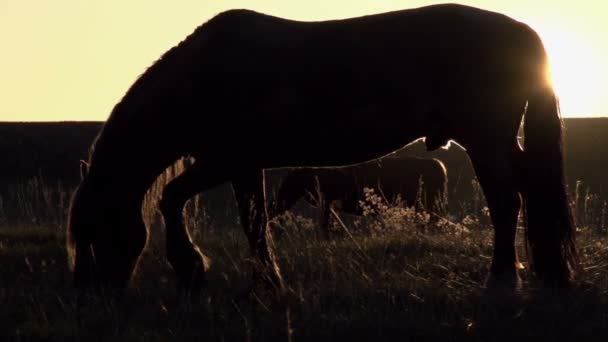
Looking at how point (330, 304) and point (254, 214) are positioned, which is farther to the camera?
point (254, 214)

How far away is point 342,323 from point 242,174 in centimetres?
188

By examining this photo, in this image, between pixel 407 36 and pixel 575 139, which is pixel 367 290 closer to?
pixel 407 36

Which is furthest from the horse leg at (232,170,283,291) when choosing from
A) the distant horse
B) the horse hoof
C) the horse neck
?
the distant horse

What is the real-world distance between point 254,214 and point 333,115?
37.3 inches

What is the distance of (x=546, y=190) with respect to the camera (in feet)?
19.8

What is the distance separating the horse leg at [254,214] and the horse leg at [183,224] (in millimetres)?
374

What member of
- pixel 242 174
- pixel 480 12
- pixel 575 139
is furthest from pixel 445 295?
pixel 575 139

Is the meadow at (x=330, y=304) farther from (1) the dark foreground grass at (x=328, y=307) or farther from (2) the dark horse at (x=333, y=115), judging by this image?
(2) the dark horse at (x=333, y=115)

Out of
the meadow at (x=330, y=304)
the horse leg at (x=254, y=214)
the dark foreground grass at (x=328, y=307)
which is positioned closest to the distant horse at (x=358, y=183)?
the meadow at (x=330, y=304)

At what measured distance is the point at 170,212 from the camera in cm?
586

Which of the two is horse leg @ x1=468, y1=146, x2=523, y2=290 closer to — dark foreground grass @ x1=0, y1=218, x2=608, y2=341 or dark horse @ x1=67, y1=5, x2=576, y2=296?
dark horse @ x1=67, y1=5, x2=576, y2=296

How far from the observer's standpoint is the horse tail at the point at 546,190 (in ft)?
19.4

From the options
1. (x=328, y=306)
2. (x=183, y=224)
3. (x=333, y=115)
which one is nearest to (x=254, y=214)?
(x=183, y=224)

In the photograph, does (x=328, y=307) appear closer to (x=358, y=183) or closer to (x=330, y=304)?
(x=330, y=304)
